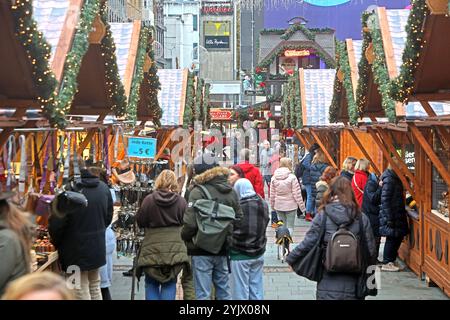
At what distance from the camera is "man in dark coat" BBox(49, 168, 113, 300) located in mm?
7703

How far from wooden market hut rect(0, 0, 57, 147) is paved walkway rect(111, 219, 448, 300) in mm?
3281

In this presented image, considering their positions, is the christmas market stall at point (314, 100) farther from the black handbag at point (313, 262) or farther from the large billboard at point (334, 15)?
the large billboard at point (334, 15)

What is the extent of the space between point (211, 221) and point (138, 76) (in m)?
5.46

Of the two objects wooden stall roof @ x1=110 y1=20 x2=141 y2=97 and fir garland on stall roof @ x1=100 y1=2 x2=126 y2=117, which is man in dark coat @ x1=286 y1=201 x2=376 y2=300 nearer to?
fir garland on stall roof @ x1=100 y1=2 x2=126 y2=117

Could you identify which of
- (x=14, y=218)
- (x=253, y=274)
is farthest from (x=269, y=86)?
(x=14, y=218)

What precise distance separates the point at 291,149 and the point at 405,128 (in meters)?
22.2


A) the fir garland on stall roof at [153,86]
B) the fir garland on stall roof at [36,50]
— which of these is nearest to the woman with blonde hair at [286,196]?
the fir garland on stall roof at [153,86]

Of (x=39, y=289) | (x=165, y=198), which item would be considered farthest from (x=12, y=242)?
(x=165, y=198)

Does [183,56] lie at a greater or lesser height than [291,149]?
greater

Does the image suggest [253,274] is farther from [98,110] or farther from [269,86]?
[269,86]

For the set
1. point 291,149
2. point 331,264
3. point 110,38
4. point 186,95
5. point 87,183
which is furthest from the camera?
point 291,149

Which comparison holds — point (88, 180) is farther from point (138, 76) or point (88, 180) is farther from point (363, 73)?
point (363, 73)

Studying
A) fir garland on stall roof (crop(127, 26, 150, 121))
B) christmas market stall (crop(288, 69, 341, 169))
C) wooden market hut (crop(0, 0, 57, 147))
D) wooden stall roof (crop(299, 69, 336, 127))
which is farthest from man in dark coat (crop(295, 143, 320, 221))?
wooden market hut (crop(0, 0, 57, 147))

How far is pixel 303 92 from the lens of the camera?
69.1ft
